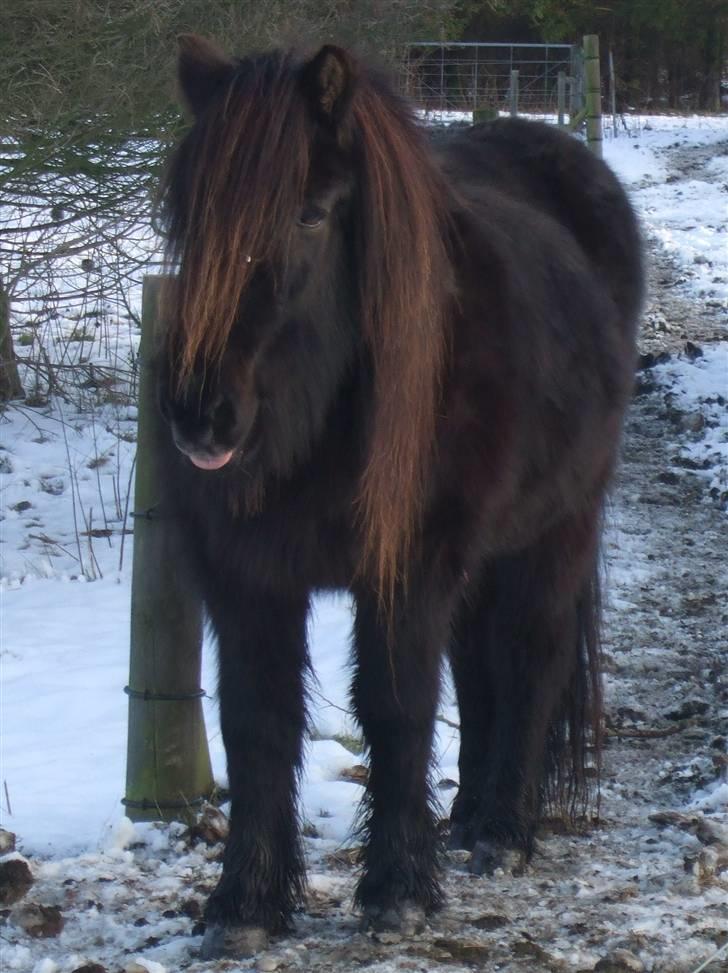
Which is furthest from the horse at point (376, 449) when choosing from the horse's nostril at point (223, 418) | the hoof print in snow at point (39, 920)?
the hoof print in snow at point (39, 920)

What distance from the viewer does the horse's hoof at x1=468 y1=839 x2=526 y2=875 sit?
10.5ft

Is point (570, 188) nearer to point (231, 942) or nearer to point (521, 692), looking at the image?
point (521, 692)

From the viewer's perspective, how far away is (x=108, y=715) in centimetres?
A: 439

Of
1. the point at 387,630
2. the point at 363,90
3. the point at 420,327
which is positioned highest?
the point at 363,90

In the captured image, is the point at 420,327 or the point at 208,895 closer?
the point at 420,327

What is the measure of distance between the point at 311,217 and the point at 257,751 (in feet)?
3.78

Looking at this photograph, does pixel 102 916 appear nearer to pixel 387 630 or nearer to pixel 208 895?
pixel 208 895

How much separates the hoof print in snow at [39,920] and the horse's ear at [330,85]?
71.2 inches

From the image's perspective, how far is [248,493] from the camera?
248 cm

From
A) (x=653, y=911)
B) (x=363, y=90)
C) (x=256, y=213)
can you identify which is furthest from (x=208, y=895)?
(x=363, y=90)

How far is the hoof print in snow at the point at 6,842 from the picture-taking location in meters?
3.19

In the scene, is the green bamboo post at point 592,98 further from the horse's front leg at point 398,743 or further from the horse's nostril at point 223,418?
the horse's nostril at point 223,418

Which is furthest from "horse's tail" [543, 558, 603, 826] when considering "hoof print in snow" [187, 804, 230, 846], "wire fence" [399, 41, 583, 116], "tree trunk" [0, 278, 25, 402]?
"wire fence" [399, 41, 583, 116]

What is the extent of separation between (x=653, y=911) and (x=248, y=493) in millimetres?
1357
